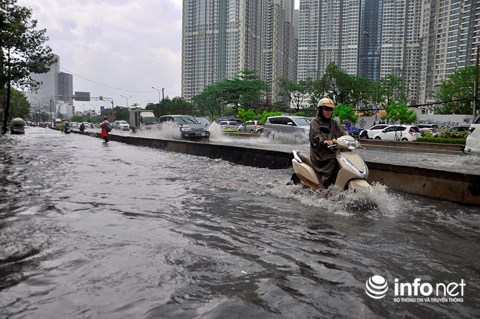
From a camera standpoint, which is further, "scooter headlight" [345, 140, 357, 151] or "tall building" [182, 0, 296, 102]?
"tall building" [182, 0, 296, 102]

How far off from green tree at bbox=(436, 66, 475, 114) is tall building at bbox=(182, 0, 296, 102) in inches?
1263

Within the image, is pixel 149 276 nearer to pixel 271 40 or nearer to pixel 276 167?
pixel 276 167

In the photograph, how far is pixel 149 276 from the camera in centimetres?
345

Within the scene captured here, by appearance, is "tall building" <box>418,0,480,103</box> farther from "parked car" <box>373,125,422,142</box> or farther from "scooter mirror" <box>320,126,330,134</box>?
"scooter mirror" <box>320,126,330,134</box>

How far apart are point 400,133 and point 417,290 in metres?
28.0

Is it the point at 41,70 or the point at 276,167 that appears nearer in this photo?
the point at 276,167

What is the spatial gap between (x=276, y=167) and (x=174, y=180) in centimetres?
345

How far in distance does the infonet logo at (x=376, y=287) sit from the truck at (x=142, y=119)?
28.9 metres

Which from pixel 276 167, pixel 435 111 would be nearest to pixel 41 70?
pixel 276 167

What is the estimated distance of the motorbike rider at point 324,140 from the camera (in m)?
6.56

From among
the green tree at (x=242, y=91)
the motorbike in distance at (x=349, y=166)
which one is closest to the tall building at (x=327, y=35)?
the green tree at (x=242, y=91)

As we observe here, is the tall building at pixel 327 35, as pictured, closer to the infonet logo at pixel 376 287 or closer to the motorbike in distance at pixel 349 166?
the motorbike in distance at pixel 349 166

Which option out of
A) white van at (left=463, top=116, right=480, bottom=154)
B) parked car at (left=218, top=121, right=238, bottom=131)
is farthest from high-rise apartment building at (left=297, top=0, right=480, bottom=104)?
white van at (left=463, top=116, right=480, bottom=154)

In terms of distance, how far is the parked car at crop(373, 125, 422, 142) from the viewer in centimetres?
2864
